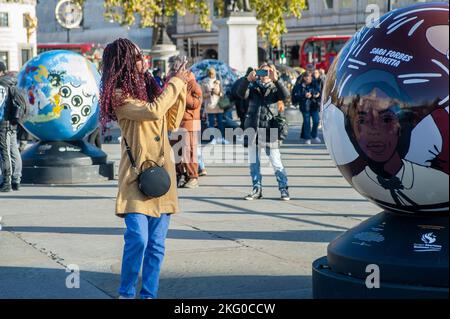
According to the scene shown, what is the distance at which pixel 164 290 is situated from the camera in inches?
243

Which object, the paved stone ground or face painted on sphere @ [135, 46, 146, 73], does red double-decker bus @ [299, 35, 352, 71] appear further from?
face painted on sphere @ [135, 46, 146, 73]

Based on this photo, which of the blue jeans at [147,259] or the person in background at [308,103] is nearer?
the blue jeans at [147,259]

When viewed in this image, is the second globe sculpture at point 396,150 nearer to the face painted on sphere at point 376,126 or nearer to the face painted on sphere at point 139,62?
the face painted on sphere at point 376,126

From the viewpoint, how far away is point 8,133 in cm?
1128

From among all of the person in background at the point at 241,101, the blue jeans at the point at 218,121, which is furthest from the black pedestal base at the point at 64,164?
the blue jeans at the point at 218,121

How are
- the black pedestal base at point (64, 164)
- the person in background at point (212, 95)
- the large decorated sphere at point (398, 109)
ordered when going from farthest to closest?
the person in background at point (212, 95) → the black pedestal base at point (64, 164) → the large decorated sphere at point (398, 109)

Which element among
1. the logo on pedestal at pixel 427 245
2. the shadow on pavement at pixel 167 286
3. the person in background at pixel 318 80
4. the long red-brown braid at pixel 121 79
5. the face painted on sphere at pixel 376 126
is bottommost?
the shadow on pavement at pixel 167 286

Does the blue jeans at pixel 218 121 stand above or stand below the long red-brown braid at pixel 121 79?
below

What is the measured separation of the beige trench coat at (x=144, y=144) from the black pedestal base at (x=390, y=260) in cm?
106

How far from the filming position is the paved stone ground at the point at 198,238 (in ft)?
20.7

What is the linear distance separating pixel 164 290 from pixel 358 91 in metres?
1.96

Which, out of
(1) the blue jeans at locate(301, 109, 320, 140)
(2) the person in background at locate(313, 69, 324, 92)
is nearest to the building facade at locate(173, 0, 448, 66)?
(2) the person in background at locate(313, 69, 324, 92)

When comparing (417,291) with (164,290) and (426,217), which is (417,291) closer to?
(426,217)

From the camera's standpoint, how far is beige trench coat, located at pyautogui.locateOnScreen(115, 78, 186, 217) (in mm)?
5547
